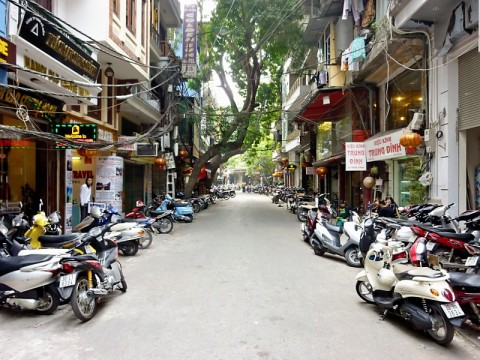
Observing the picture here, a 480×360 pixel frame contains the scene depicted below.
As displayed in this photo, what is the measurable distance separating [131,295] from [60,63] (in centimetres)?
519

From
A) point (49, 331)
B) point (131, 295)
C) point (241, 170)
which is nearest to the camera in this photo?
point (49, 331)

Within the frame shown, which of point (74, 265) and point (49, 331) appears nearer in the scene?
point (49, 331)

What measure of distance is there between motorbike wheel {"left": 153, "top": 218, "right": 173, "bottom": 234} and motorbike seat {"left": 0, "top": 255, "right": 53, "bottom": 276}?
8.34 metres

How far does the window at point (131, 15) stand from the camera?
1318 cm

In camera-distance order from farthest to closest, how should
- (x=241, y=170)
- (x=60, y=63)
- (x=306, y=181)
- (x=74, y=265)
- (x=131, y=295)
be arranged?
(x=241, y=170)
(x=306, y=181)
(x=60, y=63)
(x=131, y=295)
(x=74, y=265)

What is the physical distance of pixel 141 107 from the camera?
1684 cm

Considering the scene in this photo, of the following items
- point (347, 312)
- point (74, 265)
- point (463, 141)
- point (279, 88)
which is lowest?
point (347, 312)

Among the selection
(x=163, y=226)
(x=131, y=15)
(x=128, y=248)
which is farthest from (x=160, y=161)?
(x=128, y=248)

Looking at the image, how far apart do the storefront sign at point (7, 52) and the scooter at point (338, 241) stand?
7.35 meters

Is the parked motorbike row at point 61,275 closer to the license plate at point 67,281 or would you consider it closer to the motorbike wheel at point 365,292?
the license plate at point 67,281

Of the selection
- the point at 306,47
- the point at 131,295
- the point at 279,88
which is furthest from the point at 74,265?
the point at 279,88

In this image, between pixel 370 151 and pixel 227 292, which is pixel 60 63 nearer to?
pixel 227 292

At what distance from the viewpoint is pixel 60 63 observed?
792 centimetres

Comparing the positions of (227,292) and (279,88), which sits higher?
(279,88)
